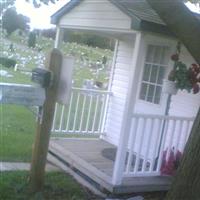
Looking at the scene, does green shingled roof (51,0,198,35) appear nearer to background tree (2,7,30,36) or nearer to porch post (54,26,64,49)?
porch post (54,26,64,49)

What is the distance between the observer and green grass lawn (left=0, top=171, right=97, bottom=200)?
6.48m

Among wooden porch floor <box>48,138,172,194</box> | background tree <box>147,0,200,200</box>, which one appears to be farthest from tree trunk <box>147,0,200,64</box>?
wooden porch floor <box>48,138,172,194</box>

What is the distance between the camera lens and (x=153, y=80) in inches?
365

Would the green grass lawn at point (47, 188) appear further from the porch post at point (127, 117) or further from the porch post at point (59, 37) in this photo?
the porch post at point (59, 37)

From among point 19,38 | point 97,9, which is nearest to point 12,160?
point 97,9

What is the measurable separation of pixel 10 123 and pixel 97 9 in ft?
16.0

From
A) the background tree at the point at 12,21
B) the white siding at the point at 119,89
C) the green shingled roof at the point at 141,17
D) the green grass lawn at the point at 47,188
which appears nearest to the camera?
the green grass lawn at the point at 47,188

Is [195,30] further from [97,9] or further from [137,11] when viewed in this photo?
[97,9]

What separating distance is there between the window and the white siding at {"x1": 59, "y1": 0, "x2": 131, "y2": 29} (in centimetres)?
162

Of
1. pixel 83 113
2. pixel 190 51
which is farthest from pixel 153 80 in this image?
pixel 190 51

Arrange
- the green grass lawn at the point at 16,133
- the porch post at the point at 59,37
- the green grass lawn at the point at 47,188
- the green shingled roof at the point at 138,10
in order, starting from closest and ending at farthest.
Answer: the green grass lawn at the point at 47,188, the green shingled roof at the point at 138,10, the green grass lawn at the point at 16,133, the porch post at the point at 59,37

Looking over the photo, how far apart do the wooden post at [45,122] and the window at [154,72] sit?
3094 millimetres

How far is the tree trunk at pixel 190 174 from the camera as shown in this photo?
15.8 ft

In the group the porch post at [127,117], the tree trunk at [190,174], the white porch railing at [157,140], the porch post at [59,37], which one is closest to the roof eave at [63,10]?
the porch post at [59,37]
